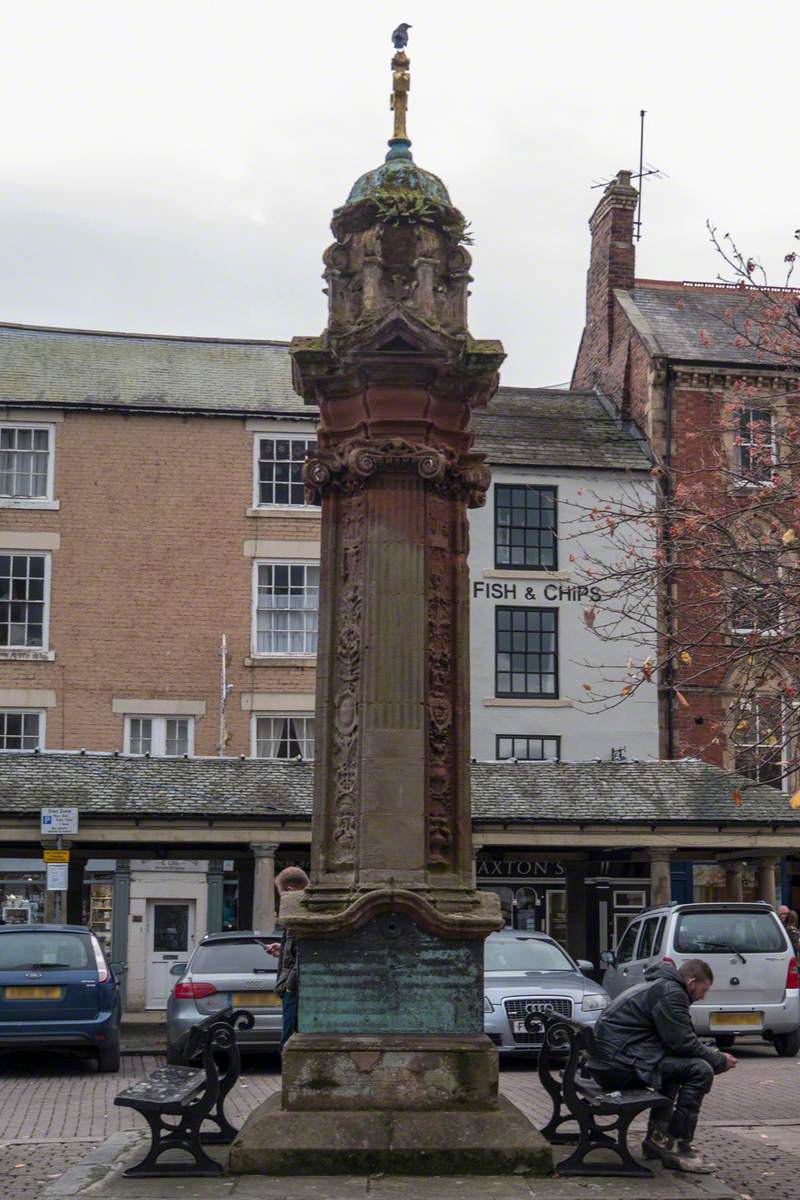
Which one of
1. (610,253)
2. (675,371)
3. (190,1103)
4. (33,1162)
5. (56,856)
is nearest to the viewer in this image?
(190,1103)

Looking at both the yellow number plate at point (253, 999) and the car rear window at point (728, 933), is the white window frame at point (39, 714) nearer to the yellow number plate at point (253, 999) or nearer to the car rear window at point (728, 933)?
the yellow number plate at point (253, 999)

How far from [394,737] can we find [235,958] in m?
7.82

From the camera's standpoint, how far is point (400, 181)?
10109mm

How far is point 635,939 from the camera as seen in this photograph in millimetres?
20172

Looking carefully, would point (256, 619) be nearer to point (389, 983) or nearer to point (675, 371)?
point (675, 371)

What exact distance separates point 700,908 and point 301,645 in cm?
1356

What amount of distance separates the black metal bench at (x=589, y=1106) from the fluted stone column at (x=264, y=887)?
1429cm

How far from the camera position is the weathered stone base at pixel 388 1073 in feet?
28.6

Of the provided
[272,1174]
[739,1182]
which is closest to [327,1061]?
[272,1174]

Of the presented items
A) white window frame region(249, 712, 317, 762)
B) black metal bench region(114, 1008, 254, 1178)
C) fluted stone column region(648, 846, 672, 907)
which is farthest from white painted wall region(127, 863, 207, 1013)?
black metal bench region(114, 1008, 254, 1178)

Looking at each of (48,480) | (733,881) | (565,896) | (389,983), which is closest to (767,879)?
(733,881)

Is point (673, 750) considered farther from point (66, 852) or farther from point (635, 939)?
point (66, 852)

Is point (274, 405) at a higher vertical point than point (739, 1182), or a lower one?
higher

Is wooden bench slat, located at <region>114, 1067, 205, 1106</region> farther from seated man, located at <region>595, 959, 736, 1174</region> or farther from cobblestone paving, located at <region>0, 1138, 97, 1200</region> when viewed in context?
seated man, located at <region>595, 959, 736, 1174</region>
